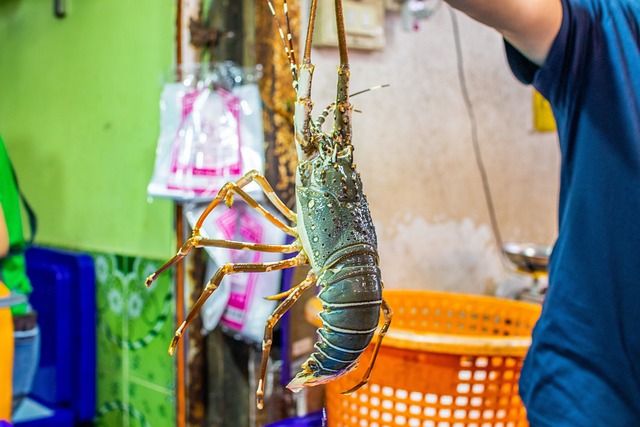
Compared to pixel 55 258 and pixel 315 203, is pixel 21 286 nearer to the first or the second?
pixel 55 258

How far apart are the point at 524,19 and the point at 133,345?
1438 mm

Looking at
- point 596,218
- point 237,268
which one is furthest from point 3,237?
point 596,218

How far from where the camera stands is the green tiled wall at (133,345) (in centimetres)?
175

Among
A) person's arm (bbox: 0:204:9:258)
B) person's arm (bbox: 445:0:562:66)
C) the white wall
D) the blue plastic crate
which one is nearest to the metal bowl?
the white wall

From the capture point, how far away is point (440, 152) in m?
2.09

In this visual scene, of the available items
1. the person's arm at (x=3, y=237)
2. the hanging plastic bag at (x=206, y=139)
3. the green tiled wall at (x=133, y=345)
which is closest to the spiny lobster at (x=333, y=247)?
the hanging plastic bag at (x=206, y=139)

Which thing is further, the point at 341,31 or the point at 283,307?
the point at 283,307

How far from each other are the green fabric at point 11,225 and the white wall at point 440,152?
76 centimetres

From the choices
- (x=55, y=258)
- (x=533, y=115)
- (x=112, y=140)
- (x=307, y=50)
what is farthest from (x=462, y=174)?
(x=307, y=50)

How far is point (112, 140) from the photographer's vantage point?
6.34ft

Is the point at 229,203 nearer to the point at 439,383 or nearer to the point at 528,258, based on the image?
the point at 439,383

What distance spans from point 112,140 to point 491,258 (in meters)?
1.36

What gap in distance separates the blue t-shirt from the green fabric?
3.79 ft

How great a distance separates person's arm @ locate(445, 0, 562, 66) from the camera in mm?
951
